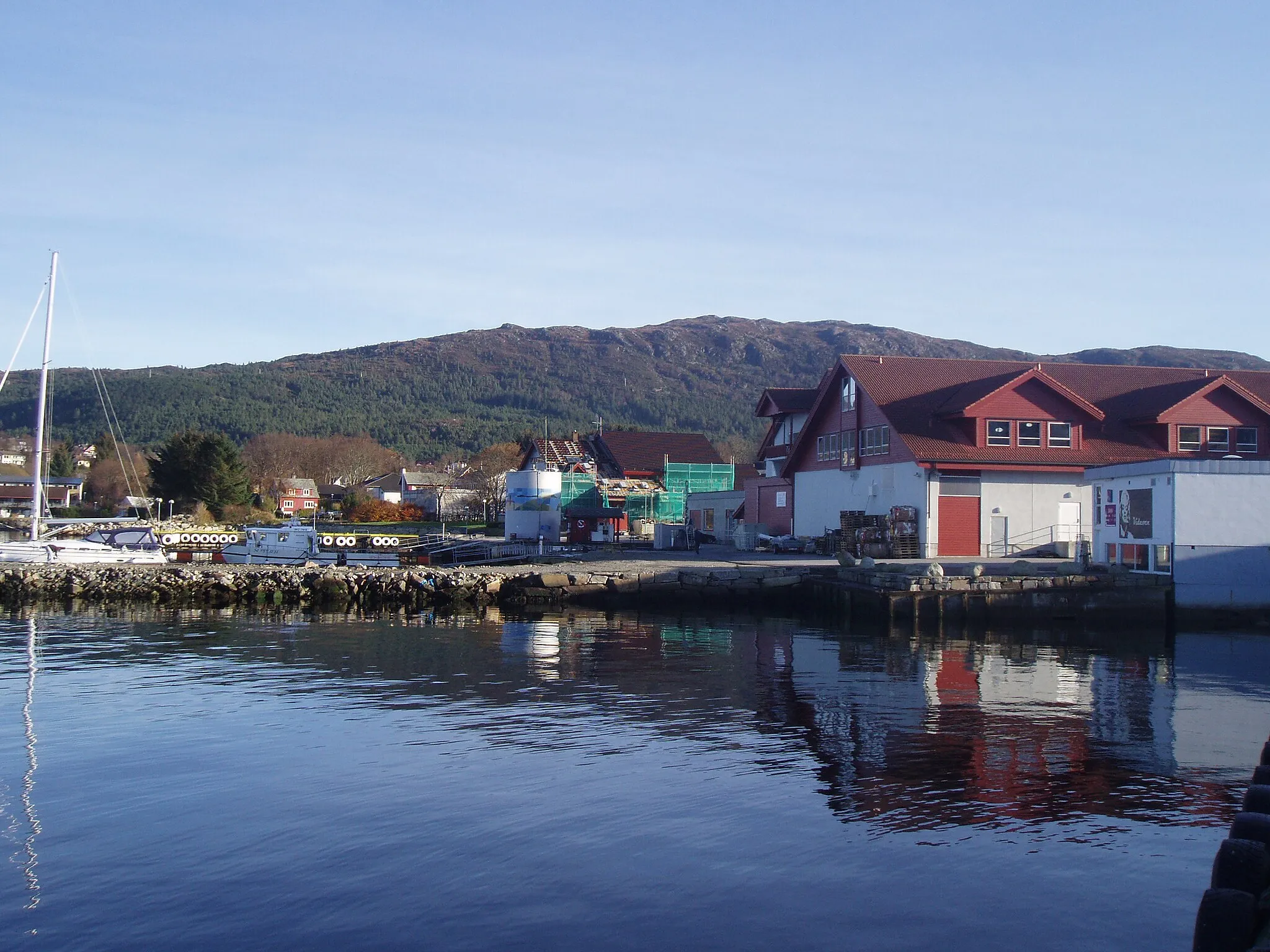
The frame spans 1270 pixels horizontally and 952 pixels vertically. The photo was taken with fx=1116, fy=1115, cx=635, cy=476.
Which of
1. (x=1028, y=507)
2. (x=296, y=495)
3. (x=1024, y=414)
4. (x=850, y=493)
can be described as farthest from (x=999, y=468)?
(x=296, y=495)

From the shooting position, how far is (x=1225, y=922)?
8.02 meters

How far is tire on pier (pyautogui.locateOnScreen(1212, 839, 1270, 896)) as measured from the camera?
861cm

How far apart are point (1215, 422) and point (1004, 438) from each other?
918 centimetres

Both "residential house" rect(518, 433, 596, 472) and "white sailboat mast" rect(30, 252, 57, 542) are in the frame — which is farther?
"residential house" rect(518, 433, 596, 472)

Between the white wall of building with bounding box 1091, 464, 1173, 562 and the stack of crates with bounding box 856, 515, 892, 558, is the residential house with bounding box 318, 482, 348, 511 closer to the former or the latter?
the stack of crates with bounding box 856, 515, 892, 558

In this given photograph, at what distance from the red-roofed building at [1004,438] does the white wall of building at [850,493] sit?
0.08 metres

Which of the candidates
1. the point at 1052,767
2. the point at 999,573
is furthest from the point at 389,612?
Result: the point at 1052,767

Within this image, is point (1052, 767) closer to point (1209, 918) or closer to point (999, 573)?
point (1209, 918)

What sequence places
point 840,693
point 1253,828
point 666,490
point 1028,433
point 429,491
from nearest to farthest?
point 1253,828, point 840,693, point 1028,433, point 666,490, point 429,491

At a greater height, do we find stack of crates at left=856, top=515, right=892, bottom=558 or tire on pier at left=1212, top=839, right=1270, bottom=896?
stack of crates at left=856, top=515, right=892, bottom=558

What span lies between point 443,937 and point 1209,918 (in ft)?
20.6

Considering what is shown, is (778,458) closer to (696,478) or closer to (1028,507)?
(1028,507)

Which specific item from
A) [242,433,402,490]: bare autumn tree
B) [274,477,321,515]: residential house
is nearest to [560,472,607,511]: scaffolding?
[274,477,321,515]: residential house

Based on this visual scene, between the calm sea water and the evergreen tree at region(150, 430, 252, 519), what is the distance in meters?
52.9
